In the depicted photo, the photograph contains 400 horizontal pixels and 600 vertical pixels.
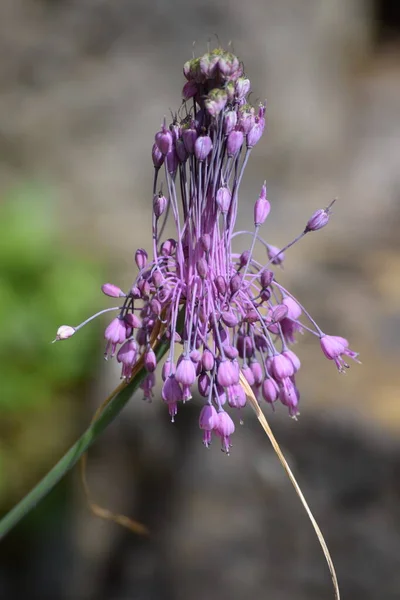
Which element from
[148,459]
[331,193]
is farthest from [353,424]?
[331,193]

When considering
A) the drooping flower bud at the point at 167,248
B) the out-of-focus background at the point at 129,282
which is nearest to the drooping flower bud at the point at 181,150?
the drooping flower bud at the point at 167,248

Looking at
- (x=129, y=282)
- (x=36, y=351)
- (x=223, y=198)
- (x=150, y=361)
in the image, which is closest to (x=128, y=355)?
(x=150, y=361)

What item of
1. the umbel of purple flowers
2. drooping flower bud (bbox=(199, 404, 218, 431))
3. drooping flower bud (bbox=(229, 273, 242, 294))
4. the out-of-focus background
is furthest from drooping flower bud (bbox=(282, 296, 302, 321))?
the out-of-focus background

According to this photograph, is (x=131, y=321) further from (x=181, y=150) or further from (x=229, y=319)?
(x=181, y=150)

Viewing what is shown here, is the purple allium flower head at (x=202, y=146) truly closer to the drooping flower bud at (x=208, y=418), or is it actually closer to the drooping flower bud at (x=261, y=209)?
the drooping flower bud at (x=261, y=209)

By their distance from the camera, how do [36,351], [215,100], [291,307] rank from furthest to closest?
1. [36,351]
2. [291,307]
3. [215,100]

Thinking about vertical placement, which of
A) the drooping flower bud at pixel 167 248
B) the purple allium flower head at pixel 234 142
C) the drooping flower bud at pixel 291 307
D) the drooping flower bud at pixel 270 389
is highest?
the purple allium flower head at pixel 234 142

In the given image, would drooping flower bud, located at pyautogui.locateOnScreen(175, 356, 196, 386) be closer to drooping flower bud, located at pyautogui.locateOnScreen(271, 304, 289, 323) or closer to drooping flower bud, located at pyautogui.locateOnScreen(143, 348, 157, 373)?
drooping flower bud, located at pyautogui.locateOnScreen(143, 348, 157, 373)
